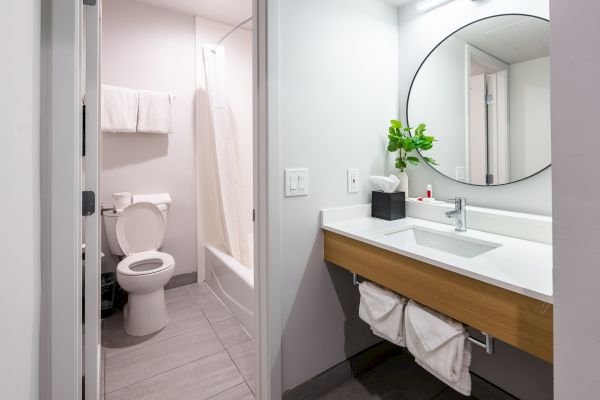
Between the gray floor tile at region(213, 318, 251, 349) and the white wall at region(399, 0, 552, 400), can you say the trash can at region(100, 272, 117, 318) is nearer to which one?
the gray floor tile at region(213, 318, 251, 349)

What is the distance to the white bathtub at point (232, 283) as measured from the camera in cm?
197

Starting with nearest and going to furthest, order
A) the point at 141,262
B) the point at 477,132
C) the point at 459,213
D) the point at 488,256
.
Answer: the point at 488,256
the point at 459,213
the point at 477,132
the point at 141,262

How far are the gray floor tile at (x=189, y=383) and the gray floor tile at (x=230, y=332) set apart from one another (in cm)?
19

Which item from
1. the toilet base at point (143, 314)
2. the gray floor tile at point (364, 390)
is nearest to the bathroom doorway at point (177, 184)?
the toilet base at point (143, 314)

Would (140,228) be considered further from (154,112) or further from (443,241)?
(443,241)

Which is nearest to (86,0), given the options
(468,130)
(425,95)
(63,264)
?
(63,264)

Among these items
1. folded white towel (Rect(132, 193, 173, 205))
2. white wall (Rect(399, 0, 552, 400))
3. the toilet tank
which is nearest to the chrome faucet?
white wall (Rect(399, 0, 552, 400))

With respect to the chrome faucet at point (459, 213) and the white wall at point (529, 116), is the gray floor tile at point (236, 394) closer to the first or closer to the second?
the chrome faucet at point (459, 213)

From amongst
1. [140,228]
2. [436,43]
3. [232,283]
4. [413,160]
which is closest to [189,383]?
[232,283]

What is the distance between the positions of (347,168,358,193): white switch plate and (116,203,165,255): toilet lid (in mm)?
1644

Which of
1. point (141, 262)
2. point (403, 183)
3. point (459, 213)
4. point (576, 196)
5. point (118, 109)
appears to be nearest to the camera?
point (576, 196)

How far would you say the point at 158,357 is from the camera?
1735 millimetres

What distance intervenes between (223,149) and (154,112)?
66 centimetres

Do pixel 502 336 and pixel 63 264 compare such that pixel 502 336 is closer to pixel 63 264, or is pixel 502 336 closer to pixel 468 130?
pixel 468 130
